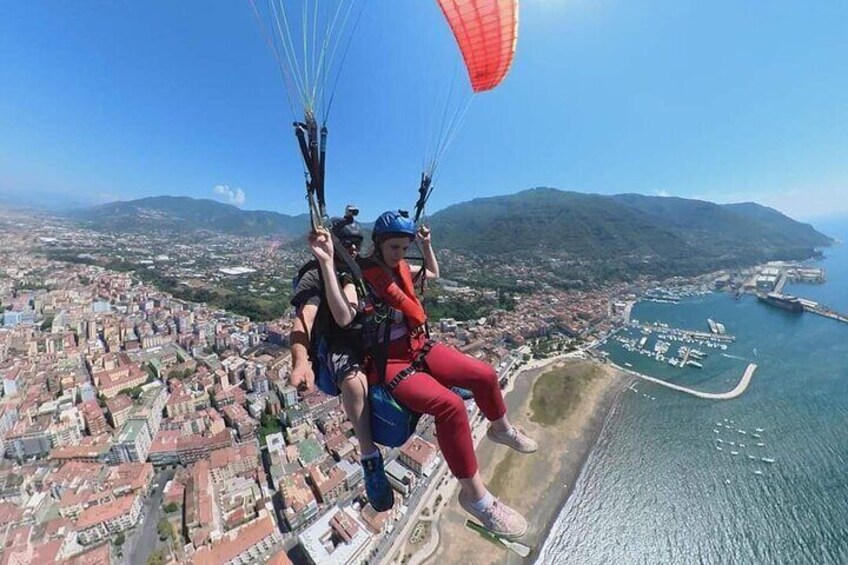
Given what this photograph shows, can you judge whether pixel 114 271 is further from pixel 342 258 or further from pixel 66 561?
pixel 342 258

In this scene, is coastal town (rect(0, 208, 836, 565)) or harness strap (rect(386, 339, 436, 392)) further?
coastal town (rect(0, 208, 836, 565))

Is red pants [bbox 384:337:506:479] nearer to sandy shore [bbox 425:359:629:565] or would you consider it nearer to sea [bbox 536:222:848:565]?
sandy shore [bbox 425:359:629:565]

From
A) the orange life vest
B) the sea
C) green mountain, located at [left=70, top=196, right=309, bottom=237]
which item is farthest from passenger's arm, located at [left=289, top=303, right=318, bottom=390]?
green mountain, located at [left=70, top=196, right=309, bottom=237]

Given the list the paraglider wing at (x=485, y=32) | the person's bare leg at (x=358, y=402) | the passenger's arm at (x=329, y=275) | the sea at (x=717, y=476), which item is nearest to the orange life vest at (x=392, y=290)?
the passenger's arm at (x=329, y=275)

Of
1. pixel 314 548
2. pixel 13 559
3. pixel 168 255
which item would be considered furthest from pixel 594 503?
pixel 168 255

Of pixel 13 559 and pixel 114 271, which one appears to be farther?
pixel 114 271

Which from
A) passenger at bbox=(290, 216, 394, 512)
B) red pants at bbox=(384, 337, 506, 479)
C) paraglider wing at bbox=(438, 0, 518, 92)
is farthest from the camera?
paraglider wing at bbox=(438, 0, 518, 92)

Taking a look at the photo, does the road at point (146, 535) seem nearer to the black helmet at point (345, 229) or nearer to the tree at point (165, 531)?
the tree at point (165, 531)
